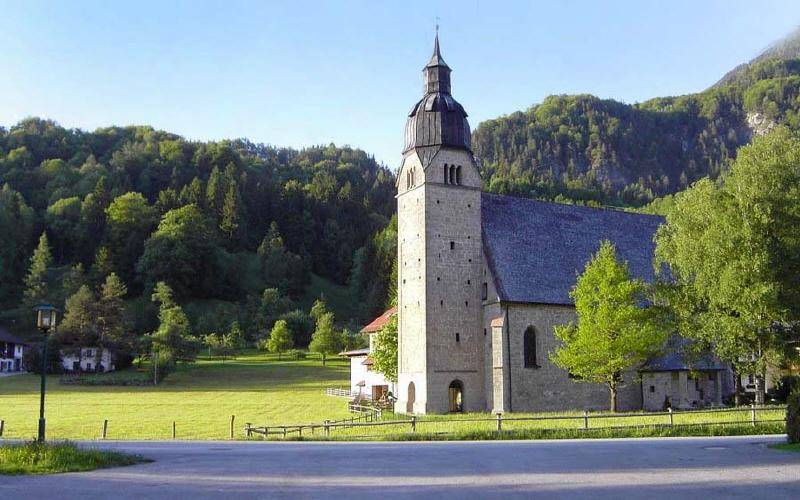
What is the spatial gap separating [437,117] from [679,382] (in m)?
21.8

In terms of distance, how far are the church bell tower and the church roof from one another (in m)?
1.64

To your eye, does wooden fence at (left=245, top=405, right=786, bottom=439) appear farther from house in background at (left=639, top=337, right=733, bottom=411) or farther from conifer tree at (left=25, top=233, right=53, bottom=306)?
conifer tree at (left=25, top=233, right=53, bottom=306)

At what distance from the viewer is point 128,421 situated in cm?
4138

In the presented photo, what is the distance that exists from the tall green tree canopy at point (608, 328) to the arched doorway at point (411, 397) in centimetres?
830

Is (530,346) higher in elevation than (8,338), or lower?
lower

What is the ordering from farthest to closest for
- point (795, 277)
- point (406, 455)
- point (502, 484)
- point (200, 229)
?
point (200, 229) → point (795, 277) → point (406, 455) → point (502, 484)

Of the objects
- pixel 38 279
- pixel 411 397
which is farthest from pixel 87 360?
pixel 411 397

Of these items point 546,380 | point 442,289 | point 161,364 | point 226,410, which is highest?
point 442,289

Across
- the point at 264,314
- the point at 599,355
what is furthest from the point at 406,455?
the point at 264,314

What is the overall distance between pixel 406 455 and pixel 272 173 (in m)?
172

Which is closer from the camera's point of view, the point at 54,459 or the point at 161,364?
the point at 54,459

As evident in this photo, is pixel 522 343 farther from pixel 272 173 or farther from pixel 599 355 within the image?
pixel 272 173

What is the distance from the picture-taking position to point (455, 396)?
43938mm

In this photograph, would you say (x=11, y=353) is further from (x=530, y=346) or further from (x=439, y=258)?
(x=530, y=346)
